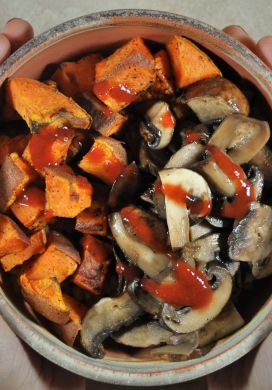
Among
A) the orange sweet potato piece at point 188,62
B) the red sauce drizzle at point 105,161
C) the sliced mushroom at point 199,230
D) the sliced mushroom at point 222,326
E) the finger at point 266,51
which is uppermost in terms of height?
the finger at point 266,51

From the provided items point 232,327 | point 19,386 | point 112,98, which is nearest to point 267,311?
point 232,327

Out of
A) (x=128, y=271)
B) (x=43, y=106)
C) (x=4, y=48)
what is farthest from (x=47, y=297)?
(x=4, y=48)

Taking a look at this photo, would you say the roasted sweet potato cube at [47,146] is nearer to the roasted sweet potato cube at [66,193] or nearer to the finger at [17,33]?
the roasted sweet potato cube at [66,193]

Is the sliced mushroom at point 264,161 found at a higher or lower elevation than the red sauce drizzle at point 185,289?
higher

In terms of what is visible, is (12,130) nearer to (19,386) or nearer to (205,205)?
(205,205)

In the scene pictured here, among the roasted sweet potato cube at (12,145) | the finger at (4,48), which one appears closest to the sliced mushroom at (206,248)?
the roasted sweet potato cube at (12,145)
